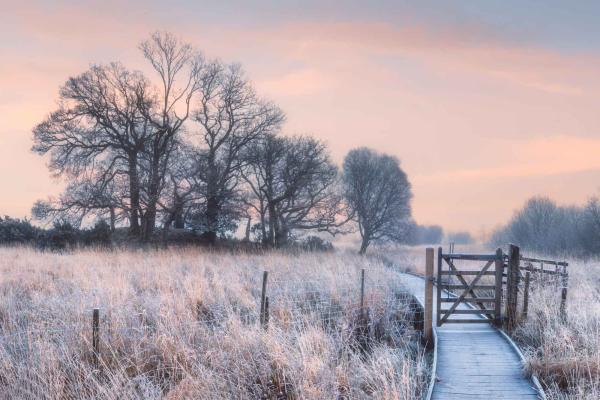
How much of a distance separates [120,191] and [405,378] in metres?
23.6

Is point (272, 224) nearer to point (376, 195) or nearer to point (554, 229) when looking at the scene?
point (376, 195)

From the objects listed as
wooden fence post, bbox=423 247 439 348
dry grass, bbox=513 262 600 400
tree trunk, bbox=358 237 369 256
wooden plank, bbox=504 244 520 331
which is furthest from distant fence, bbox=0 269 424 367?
tree trunk, bbox=358 237 369 256

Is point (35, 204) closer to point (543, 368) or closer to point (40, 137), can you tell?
point (40, 137)

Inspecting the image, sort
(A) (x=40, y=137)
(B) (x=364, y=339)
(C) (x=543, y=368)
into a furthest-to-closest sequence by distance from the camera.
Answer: (A) (x=40, y=137) → (B) (x=364, y=339) → (C) (x=543, y=368)

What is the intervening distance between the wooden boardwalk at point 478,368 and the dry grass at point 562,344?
33 cm

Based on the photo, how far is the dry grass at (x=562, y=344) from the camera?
8109 mm

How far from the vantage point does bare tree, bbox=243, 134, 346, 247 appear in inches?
1244

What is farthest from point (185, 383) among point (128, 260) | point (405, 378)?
point (128, 260)

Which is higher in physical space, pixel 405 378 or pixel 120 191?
pixel 120 191

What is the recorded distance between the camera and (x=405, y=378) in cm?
706

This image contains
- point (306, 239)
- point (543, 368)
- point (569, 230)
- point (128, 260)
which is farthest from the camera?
point (569, 230)

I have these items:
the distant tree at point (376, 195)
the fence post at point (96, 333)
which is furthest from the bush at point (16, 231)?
the fence post at point (96, 333)

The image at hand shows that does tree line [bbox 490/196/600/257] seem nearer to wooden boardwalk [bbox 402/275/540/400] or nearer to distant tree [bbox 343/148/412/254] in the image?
distant tree [bbox 343/148/412/254]

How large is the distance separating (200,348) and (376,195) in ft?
106
